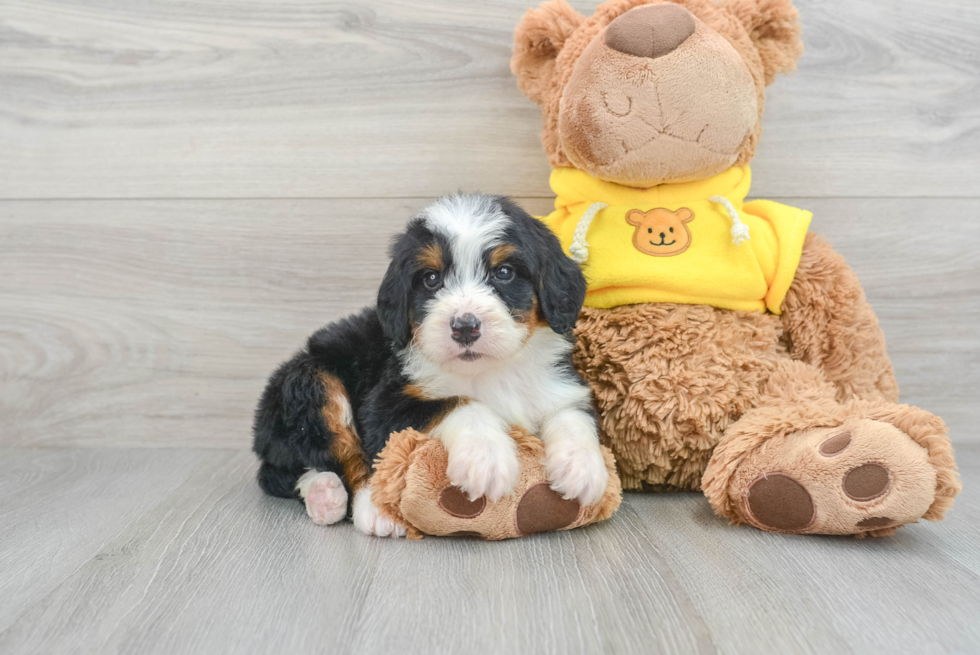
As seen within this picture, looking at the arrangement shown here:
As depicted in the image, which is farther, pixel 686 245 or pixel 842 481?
pixel 686 245

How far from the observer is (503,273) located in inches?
62.7

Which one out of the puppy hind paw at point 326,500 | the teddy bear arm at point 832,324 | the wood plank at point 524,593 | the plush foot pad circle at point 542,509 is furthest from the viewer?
the teddy bear arm at point 832,324

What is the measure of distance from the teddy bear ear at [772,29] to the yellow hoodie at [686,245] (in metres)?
0.30

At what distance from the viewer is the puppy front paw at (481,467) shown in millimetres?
1435

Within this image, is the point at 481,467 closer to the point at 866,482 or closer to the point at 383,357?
→ the point at 383,357

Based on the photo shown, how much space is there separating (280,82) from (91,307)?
3.35 feet

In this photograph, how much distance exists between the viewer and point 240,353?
2.47 metres

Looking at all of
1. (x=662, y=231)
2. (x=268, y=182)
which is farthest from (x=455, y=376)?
(x=268, y=182)

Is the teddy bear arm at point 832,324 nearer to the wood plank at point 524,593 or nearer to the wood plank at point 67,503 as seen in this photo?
the wood plank at point 524,593

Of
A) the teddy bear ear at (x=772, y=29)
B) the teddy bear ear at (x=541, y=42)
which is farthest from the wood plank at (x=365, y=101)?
the teddy bear ear at (x=772, y=29)

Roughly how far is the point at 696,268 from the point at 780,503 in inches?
23.4

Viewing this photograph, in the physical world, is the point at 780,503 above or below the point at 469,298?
below

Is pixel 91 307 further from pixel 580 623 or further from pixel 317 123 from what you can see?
pixel 580 623

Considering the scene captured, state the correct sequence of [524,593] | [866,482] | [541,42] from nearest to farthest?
[524,593], [866,482], [541,42]
